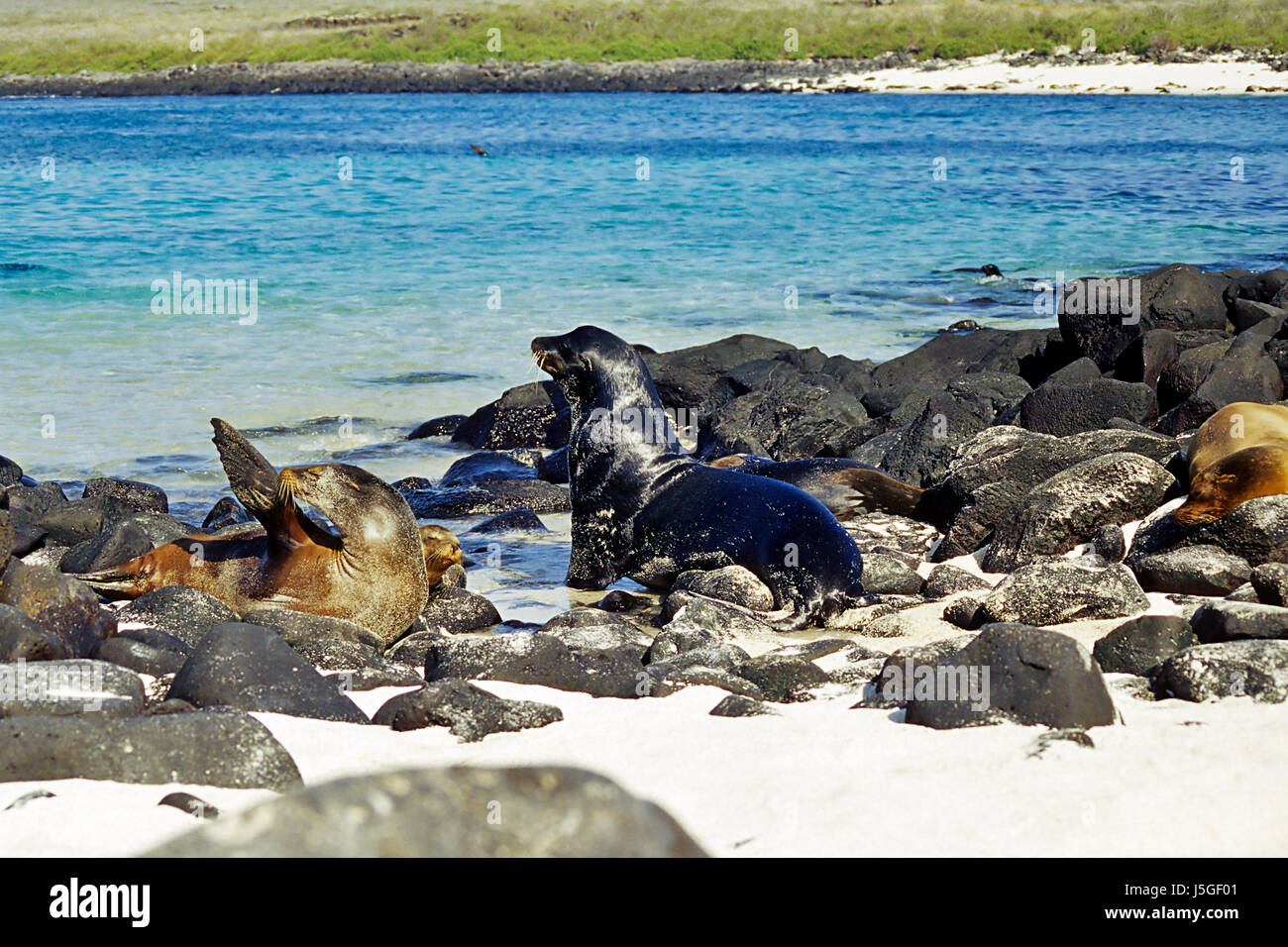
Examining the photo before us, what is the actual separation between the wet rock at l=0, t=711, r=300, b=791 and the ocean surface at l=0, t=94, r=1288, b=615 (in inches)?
207

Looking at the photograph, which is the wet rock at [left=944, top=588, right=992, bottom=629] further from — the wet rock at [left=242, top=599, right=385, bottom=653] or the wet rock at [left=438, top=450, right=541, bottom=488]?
the wet rock at [left=438, top=450, right=541, bottom=488]

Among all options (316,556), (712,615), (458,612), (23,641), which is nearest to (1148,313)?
(712,615)

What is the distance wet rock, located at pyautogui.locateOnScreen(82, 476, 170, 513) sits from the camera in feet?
26.1

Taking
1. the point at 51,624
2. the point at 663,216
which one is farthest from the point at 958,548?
the point at 663,216

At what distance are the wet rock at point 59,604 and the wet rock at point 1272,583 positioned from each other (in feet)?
14.3

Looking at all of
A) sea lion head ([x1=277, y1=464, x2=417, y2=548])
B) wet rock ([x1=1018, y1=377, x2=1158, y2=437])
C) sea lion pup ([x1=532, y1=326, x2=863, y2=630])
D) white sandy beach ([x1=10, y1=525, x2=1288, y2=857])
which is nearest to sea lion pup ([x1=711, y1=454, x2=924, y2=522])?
sea lion pup ([x1=532, y1=326, x2=863, y2=630])

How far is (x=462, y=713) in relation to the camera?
12.9 ft

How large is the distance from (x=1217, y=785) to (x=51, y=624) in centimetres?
376

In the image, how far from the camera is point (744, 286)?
1820 cm

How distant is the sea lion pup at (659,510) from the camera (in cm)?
607

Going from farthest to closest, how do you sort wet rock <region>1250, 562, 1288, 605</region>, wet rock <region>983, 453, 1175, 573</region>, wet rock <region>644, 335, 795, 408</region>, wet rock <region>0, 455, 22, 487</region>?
wet rock <region>644, 335, 795, 408</region>, wet rock <region>0, 455, 22, 487</region>, wet rock <region>983, 453, 1175, 573</region>, wet rock <region>1250, 562, 1288, 605</region>

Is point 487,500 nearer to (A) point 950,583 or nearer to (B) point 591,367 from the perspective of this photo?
(B) point 591,367

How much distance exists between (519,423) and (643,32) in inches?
3393

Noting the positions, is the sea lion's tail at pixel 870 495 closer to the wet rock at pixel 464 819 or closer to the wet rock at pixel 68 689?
the wet rock at pixel 68 689
